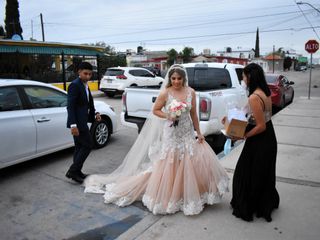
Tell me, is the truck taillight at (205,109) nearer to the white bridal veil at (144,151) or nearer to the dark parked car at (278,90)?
the white bridal veil at (144,151)

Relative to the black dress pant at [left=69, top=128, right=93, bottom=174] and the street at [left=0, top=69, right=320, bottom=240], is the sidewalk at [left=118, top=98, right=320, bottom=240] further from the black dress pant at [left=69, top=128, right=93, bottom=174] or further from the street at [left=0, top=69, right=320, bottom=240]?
the black dress pant at [left=69, top=128, right=93, bottom=174]

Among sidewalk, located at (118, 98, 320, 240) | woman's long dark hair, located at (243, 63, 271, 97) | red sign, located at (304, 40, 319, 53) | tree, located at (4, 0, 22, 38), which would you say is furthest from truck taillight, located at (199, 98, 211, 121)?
tree, located at (4, 0, 22, 38)

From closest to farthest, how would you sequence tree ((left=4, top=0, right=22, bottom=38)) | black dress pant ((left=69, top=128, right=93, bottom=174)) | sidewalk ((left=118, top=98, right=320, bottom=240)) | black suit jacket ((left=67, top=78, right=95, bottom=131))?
sidewalk ((left=118, top=98, right=320, bottom=240)) < black suit jacket ((left=67, top=78, right=95, bottom=131)) < black dress pant ((left=69, top=128, right=93, bottom=174)) < tree ((left=4, top=0, right=22, bottom=38))

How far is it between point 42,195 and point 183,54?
58.0 metres

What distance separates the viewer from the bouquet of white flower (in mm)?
3785

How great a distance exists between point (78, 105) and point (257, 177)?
271cm

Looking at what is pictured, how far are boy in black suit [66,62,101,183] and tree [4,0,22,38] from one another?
106 feet

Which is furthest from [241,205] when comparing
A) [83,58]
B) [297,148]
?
[83,58]

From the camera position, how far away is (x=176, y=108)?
3787mm

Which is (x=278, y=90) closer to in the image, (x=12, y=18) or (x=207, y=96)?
(x=207, y=96)

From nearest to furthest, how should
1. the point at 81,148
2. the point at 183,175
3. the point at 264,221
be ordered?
the point at 264,221 < the point at 183,175 < the point at 81,148

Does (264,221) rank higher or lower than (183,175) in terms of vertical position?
lower

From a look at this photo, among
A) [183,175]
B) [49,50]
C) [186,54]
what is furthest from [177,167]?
[186,54]

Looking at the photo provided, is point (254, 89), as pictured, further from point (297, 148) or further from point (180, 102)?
point (297, 148)
